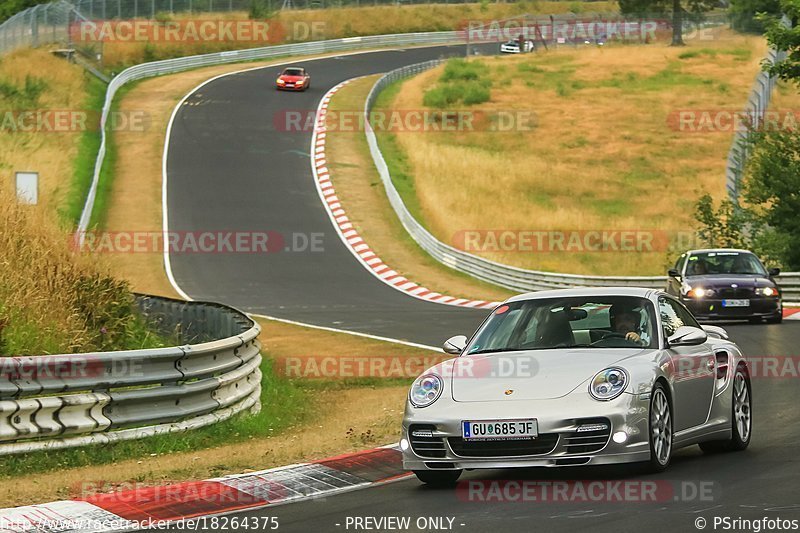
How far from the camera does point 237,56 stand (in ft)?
256

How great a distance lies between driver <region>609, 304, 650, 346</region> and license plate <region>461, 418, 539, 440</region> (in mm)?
1557

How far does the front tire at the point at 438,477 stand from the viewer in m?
9.70

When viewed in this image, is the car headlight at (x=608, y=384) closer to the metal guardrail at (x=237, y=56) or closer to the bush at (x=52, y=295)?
the bush at (x=52, y=295)

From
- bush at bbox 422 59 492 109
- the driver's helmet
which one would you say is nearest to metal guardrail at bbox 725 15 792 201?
bush at bbox 422 59 492 109

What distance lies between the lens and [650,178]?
54.4 m

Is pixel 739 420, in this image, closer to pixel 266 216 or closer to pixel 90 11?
pixel 266 216

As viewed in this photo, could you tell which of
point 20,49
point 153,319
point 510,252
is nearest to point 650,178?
point 510,252

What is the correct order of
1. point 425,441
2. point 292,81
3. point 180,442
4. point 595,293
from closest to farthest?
point 425,441 → point 595,293 → point 180,442 → point 292,81

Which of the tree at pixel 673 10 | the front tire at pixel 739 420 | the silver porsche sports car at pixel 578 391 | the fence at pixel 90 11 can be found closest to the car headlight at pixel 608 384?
the silver porsche sports car at pixel 578 391

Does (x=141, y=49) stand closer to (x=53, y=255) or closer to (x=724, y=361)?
(x=53, y=255)

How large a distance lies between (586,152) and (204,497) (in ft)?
169

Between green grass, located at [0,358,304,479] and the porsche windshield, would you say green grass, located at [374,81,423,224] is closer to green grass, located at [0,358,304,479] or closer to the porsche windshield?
green grass, located at [0,358,304,479]

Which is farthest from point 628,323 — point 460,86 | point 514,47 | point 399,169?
point 514,47

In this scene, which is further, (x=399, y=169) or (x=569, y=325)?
(x=399, y=169)
